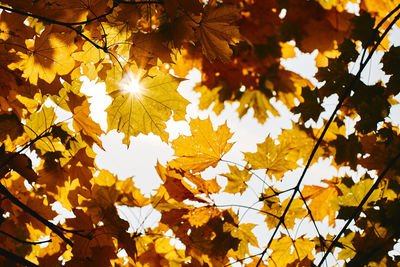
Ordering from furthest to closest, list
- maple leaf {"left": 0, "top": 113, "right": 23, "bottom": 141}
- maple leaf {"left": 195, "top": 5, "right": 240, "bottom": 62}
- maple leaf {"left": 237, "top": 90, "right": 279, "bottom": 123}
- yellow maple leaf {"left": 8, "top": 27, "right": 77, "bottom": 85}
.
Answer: maple leaf {"left": 237, "top": 90, "right": 279, "bottom": 123}, maple leaf {"left": 0, "top": 113, "right": 23, "bottom": 141}, yellow maple leaf {"left": 8, "top": 27, "right": 77, "bottom": 85}, maple leaf {"left": 195, "top": 5, "right": 240, "bottom": 62}

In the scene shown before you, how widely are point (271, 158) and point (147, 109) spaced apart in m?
0.91

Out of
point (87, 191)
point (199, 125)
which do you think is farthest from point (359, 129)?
point (87, 191)

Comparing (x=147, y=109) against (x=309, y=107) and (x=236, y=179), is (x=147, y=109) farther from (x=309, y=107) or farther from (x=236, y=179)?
(x=309, y=107)

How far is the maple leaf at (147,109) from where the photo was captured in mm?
1849

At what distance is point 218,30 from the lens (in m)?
1.66

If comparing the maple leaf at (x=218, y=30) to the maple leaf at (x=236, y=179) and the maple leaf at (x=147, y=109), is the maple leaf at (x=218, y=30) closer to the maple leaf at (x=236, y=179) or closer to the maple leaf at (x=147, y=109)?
the maple leaf at (x=147, y=109)

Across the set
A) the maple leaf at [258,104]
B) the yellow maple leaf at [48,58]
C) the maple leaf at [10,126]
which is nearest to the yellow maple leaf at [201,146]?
the yellow maple leaf at [48,58]

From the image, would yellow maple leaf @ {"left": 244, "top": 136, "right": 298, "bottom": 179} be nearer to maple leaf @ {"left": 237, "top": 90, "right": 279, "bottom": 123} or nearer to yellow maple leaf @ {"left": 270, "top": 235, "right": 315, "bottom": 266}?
yellow maple leaf @ {"left": 270, "top": 235, "right": 315, "bottom": 266}

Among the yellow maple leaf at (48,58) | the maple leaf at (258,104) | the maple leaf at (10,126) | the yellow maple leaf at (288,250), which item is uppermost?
the maple leaf at (258,104)

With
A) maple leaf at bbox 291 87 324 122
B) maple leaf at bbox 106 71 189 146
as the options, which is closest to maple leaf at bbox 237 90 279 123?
maple leaf at bbox 291 87 324 122

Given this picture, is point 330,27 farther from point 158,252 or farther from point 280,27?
point 158,252

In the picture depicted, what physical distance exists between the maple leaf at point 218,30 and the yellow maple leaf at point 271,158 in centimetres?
76

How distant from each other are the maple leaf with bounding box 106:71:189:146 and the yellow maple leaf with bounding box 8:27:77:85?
0.36 m

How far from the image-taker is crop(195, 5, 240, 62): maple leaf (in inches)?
63.9
